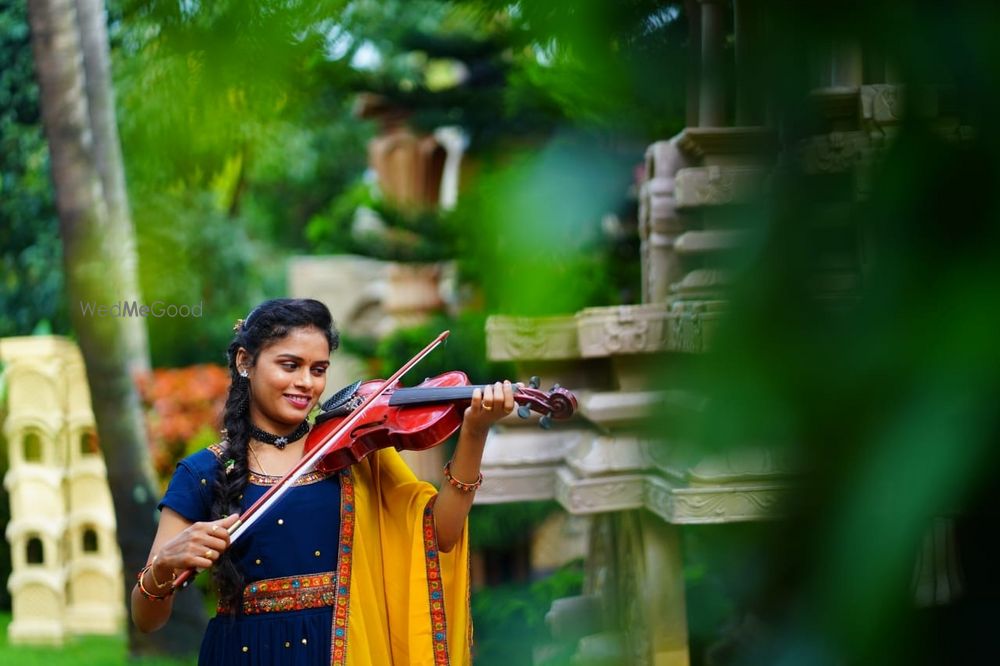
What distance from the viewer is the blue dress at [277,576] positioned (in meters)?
1.67

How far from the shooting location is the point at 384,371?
195 inches

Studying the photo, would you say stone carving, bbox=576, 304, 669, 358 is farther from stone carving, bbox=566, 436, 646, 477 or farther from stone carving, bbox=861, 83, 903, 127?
stone carving, bbox=861, 83, 903, 127

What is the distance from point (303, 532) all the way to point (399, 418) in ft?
0.85

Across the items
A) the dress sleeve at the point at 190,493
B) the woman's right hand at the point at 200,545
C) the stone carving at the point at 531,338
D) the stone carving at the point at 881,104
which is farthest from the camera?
the stone carving at the point at 531,338

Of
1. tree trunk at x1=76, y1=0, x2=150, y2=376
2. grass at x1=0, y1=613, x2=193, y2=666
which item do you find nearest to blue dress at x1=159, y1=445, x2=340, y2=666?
tree trunk at x1=76, y1=0, x2=150, y2=376

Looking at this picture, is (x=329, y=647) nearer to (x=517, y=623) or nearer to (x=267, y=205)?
(x=517, y=623)

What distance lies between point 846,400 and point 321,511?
1.43m

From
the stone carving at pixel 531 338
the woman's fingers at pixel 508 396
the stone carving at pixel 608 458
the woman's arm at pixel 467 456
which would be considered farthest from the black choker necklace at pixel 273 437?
the stone carving at pixel 531 338

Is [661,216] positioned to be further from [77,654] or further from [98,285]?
[77,654]

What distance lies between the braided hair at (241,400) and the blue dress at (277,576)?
0.02m

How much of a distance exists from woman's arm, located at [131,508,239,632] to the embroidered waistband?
0.13 m

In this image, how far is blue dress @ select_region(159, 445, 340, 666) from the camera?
65.8 inches

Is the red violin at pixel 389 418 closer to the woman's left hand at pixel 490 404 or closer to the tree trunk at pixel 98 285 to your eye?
the woman's left hand at pixel 490 404

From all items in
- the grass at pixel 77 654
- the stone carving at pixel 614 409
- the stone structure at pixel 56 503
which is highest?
the stone carving at pixel 614 409
